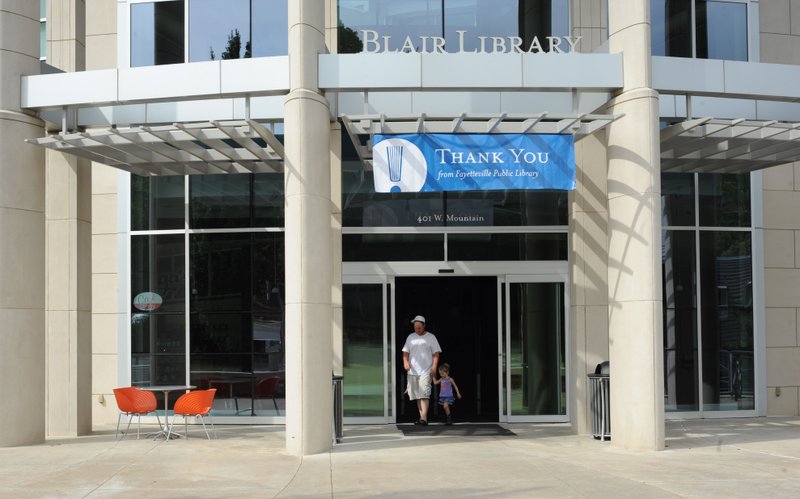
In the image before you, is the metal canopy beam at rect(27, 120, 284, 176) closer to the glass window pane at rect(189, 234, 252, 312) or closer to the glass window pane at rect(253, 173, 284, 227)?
the glass window pane at rect(253, 173, 284, 227)

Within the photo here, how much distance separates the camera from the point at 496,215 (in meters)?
16.3

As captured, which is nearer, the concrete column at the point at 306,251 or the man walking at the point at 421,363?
the concrete column at the point at 306,251

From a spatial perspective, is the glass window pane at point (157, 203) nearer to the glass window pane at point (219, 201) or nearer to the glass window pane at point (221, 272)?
the glass window pane at point (219, 201)

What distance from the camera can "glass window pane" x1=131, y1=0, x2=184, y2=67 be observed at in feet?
55.2

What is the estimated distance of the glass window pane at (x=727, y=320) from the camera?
16750 millimetres

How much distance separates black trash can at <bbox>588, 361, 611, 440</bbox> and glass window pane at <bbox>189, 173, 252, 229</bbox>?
269 inches

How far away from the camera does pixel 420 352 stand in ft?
50.1

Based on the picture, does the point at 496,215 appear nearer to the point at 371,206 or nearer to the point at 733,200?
the point at 371,206

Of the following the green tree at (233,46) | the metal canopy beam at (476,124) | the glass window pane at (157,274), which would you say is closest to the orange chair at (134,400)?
the glass window pane at (157,274)

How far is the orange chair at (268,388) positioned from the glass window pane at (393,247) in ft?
8.34

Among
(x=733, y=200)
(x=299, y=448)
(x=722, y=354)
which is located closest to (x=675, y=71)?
(x=733, y=200)

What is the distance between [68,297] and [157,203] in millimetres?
2668

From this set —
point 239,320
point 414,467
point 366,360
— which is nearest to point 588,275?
point 366,360

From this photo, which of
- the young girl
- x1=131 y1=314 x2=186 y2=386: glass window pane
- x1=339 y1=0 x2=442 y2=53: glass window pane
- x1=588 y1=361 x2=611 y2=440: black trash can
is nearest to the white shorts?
the young girl
